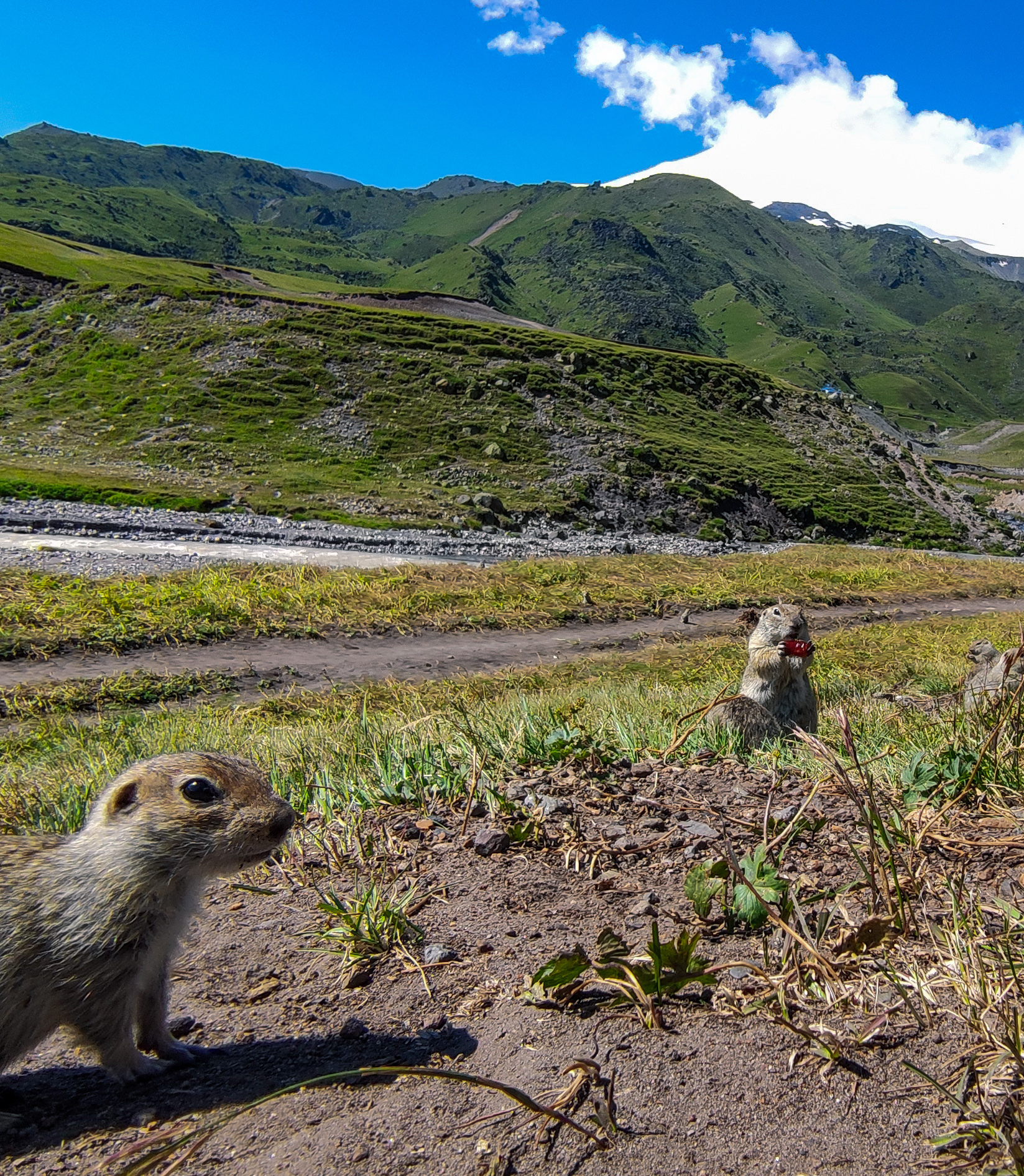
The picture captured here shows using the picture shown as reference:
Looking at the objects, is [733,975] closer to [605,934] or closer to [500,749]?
[605,934]

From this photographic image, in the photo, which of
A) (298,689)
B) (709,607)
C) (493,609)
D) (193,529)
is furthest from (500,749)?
(193,529)

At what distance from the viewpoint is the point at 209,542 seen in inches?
1065

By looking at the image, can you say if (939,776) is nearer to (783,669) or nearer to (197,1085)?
(197,1085)

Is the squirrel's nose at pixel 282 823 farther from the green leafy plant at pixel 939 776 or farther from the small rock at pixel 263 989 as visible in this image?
the green leafy plant at pixel 939 776

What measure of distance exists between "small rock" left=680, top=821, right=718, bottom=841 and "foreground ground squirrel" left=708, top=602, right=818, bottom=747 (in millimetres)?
3127

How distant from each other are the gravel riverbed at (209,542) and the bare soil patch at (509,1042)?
58.6 ft

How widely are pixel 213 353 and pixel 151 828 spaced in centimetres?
5065

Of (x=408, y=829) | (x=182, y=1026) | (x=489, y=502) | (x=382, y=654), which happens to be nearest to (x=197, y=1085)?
(x=182, y=1026)

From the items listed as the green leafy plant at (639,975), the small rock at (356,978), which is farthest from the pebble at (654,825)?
the small rock at (356,978)

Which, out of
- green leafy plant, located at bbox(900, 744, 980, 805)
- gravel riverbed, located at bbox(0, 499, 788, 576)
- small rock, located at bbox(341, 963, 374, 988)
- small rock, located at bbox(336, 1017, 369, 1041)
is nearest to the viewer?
small rock, located at bbox(336, 1017, 369, 1041)

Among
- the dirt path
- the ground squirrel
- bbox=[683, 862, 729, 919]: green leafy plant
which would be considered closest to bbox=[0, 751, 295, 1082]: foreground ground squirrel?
bbox=[683, 862, 729, 919]: green leafy plant

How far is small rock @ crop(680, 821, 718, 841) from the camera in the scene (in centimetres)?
402

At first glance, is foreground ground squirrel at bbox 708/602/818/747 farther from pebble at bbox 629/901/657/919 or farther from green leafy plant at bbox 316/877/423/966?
green leafy plant at bbox 316/877/423/966

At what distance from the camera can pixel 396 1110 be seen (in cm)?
254
